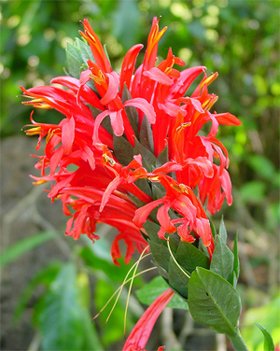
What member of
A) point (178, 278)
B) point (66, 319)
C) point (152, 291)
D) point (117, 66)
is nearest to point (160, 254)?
point (178, 278)

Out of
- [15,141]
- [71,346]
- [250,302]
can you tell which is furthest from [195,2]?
[71,346]

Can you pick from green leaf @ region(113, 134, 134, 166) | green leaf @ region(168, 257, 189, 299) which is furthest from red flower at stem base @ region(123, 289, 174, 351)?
green leaf @ region(113, 134, 134, 166)

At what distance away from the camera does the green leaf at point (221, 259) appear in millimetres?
688

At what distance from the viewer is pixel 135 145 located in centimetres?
71

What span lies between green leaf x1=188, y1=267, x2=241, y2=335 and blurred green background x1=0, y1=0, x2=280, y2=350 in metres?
0.49

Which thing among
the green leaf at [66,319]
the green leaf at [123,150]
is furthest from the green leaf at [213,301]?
the green leaf at [66,319]

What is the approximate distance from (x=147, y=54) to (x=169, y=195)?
184 millimetres

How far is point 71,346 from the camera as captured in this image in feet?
5.54

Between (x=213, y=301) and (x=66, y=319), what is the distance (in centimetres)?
113

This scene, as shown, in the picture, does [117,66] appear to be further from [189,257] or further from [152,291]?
[189,257]

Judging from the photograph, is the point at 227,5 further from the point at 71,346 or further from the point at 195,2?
the point at 71,346

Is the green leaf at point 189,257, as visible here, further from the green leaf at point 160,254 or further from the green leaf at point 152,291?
the green leaf at point 152,291

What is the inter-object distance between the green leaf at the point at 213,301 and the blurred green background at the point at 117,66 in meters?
0.49

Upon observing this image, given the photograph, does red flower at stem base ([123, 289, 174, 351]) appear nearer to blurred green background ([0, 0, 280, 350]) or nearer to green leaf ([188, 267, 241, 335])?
green leaf ([188, 267, 241, 335])
